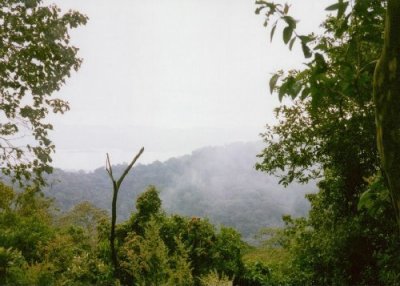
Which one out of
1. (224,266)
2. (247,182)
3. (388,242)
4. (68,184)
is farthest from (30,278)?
(247,182)

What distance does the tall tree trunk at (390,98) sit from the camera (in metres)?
1.52

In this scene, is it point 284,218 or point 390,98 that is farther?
point 284,218

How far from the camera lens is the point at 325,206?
9.67m

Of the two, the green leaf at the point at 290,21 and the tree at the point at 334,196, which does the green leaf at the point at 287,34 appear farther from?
the tree at the point at 334,196

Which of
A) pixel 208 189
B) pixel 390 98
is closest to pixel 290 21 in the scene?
pixel 390 98

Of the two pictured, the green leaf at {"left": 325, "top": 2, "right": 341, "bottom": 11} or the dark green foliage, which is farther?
the dark green foliage

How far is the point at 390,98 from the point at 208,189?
142492 mm

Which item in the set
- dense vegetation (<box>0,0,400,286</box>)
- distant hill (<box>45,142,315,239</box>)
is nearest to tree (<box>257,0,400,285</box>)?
dense vegetation (<box>0,0,400,286</box>)

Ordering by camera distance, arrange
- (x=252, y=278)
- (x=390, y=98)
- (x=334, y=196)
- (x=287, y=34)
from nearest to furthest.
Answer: (x=390, y=98) → (x=287, y=34) → (x=334, y=196) → (x=252, y=278)

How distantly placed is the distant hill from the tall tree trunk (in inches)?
3235

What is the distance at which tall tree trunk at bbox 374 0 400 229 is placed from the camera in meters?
1.52

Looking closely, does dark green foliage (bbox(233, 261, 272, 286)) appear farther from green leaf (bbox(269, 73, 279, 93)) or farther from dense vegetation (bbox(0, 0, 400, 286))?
green leaf (bbox(269, 73, 279, 93))

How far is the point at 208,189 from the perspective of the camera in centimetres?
14288

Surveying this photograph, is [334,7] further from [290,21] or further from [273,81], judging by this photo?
[273,81]
